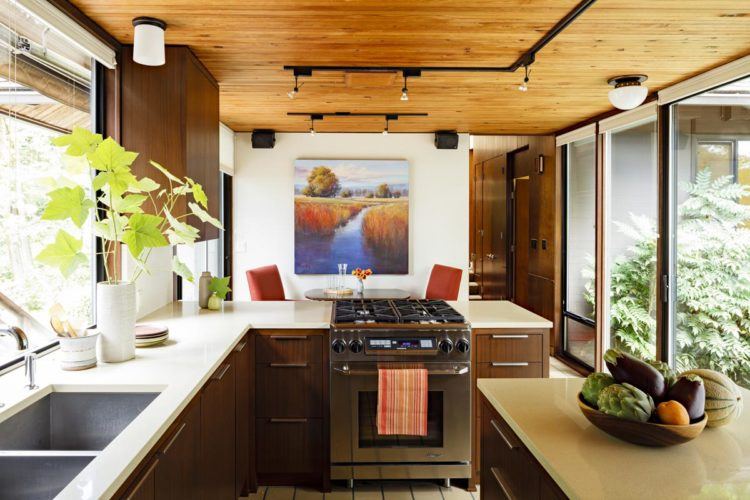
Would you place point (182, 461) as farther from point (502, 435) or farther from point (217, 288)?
point (217, 288)

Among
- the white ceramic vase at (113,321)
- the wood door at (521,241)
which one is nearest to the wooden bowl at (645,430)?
the white ceramic vase at (113,321)

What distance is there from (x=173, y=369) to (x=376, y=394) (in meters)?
1.25

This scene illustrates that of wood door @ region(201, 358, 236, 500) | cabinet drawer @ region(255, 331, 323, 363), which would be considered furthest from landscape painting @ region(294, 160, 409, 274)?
wood door @ region(201, 358, 236, 500)

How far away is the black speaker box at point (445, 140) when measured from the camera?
18.4 feet

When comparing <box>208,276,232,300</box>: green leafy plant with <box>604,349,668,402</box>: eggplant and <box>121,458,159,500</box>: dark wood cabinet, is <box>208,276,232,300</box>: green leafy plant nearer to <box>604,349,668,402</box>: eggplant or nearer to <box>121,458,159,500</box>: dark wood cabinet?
<box>121,458,159,500</box>: dark wood cabinet

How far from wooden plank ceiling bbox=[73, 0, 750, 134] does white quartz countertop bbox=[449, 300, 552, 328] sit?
1.46m

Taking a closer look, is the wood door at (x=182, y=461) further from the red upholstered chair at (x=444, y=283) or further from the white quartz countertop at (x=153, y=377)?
the red upholstered chair at (x=444, y=283)

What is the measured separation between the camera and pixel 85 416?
1.73 metres

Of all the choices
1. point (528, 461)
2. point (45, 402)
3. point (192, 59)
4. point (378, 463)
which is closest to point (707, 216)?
point (378, 463)

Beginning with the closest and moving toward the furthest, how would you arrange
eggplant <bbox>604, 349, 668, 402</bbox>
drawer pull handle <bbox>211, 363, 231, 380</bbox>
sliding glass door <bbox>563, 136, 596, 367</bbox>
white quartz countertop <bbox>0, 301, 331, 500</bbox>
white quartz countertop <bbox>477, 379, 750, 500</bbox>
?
white quartz countertop <bbox>477, 379, 750, 500</bbox> < white quartz countertop <bbox>0, 301, 331, 500</bbox> < eggplant <bbox>604, 349, 668, 402</bbox> < drawer pull handle <bbox>211, 363, 231, 380</bbox> < sliding glass door <bbox>563, 136, 596, 367</bbox>

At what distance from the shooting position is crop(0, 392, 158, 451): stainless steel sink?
67.1 inches

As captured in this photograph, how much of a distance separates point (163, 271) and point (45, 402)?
1.72 meters

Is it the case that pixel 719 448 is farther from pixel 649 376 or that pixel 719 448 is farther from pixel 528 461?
pixel 528 461

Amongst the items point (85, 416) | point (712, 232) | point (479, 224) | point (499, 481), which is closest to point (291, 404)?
point (85, 416)
